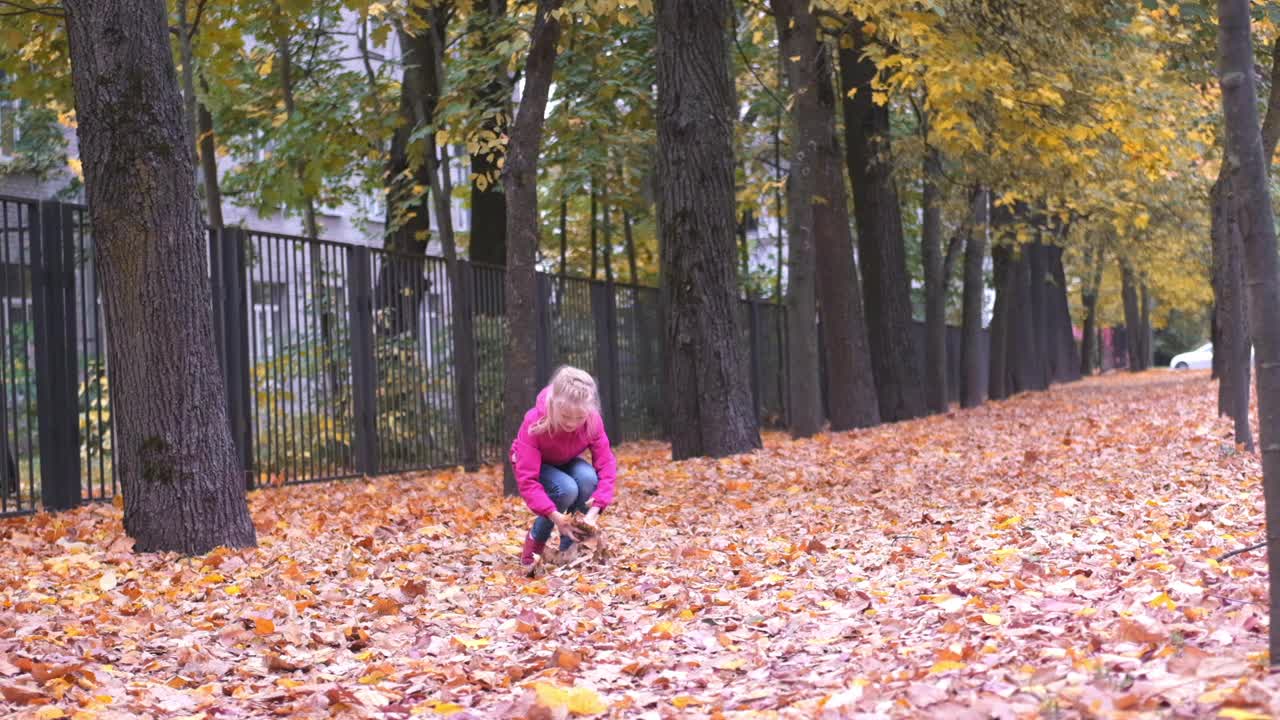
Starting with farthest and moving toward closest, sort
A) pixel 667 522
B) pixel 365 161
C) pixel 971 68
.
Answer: pixel 365 161
pixel 971 68
pixel 667 522

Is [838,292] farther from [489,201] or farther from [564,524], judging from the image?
[564,524]

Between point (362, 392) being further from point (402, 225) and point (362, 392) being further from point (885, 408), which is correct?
point (885, 408)

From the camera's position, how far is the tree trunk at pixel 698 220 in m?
13.8

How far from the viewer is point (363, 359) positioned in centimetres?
1427

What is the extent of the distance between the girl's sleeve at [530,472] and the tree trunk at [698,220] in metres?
6.35

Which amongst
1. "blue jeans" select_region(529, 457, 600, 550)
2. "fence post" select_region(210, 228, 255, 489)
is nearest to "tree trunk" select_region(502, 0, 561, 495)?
"fence post" select_region(210, 228, 255, 489)

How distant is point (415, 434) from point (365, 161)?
31.8ft

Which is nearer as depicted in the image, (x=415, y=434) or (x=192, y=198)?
(x=192, y=198)

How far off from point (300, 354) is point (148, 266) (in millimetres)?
5200

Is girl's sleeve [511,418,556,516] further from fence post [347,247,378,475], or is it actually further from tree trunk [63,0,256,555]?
fence post [347,247,378,475]

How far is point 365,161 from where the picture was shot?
2353 centimetres

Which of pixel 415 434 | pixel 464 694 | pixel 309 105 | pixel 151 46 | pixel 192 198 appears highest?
pixel 309 105

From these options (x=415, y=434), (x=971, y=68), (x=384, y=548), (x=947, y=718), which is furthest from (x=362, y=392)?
(x=947, y=718)

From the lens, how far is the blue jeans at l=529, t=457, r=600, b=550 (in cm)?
776
